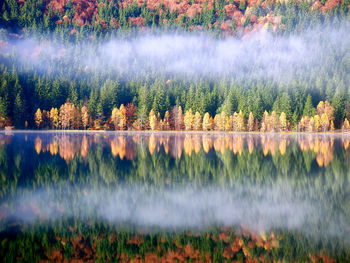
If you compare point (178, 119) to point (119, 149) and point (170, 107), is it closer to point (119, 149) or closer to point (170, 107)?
point (170, 107)

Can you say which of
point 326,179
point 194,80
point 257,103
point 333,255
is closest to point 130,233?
point 333,255

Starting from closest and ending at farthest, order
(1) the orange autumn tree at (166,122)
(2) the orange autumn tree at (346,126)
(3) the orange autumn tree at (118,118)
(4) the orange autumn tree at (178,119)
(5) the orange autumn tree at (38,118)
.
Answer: (2) the orange autumn tree at (346,126), (5) the orange autumn tree at (38,118), (3) the orange autumn tree at (118,118), (1) the orange autumn tree at (166,122), (4) the orange autumn tree at (178,119)

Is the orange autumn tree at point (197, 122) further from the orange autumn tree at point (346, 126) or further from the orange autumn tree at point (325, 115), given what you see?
the orange autumn tree at point (346, 126)

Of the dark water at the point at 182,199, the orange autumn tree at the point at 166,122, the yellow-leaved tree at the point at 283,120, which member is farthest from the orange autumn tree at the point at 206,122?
the dark water at the point at 182,199

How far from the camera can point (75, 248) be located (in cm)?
1162

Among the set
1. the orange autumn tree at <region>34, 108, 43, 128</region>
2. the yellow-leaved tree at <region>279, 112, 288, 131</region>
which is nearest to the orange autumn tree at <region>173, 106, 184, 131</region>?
the yellow-leaved tree at <region>279, 112, 288, 131</region>

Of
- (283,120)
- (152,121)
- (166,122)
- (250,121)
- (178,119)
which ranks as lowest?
(166,122)

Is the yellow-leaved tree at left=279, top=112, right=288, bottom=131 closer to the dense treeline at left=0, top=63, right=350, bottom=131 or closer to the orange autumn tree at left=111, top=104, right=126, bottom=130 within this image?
the dense treeline at left=0, top=63, right=350, bottom=131

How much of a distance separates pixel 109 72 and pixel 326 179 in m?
145

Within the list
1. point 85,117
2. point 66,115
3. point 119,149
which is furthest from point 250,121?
point 119,149

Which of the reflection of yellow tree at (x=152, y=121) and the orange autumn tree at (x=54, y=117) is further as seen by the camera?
the reflection of yellow tree at (x=152, y=121)

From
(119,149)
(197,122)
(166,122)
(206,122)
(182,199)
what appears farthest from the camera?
(166,122)

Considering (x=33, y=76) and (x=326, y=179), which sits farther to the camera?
(x=33, y=76)

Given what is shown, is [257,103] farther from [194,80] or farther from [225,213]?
[225,213]
